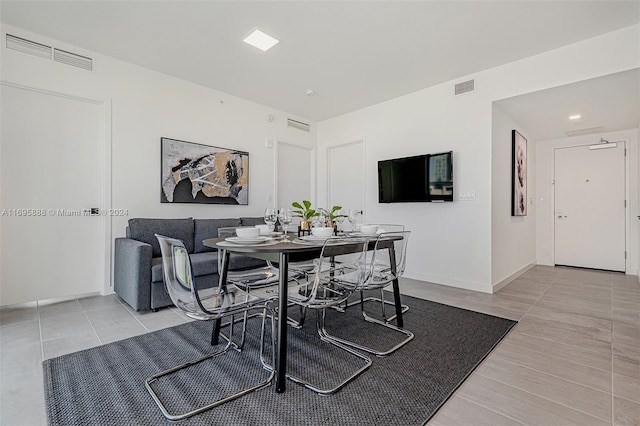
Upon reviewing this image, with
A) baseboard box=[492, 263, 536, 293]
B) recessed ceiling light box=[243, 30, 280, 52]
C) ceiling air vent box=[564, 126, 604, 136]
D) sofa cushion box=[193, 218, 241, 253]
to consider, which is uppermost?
recessed ceiling light box=[243, 30, 280, 52]

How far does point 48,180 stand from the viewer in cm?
308

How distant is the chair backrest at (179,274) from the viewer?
5.03 ft

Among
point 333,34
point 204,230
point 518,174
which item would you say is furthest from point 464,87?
point 204,230

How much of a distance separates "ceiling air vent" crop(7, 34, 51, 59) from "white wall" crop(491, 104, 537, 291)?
16.5 ft

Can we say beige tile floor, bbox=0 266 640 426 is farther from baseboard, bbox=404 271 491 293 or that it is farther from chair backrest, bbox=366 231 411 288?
chair backrest, bbox=366 231 411 288

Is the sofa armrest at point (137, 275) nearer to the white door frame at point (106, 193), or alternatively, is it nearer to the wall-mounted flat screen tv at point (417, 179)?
the white door frame at point (106, 193)

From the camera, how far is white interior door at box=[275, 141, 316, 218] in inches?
207

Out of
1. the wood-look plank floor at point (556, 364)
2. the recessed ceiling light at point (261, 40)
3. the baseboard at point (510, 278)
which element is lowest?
the wood-look plank floor at point (556, 364)

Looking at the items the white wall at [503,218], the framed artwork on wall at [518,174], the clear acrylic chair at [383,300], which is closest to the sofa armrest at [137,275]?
the clear acrylic chair at [383,300]

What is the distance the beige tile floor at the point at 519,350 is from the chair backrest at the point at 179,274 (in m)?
0.75

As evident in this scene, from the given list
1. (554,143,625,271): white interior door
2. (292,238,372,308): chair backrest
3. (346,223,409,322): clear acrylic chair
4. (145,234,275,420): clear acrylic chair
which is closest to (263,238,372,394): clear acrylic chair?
(292,238,372,308): chair backrest

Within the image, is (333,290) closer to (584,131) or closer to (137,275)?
(137,275)

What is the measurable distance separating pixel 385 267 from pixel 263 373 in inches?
49.4

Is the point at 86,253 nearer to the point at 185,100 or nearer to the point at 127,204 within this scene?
the point at 127,204
